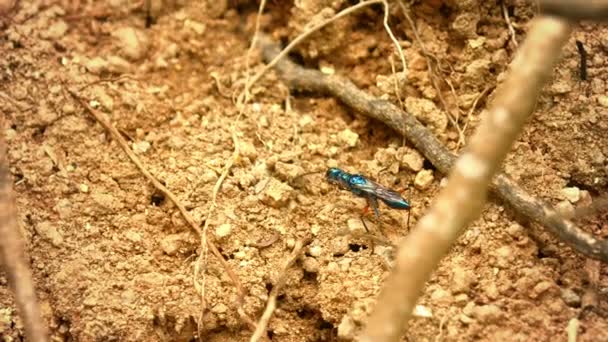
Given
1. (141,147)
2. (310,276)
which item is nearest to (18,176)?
(141,147)

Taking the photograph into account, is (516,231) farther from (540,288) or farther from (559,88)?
(559,88)

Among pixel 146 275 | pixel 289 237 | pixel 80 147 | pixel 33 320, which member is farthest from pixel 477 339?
pixel 80 147

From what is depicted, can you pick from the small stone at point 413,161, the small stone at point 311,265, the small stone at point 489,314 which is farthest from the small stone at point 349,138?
the small stone at point 489,314

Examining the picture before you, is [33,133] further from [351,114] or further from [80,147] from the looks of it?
[351,114]

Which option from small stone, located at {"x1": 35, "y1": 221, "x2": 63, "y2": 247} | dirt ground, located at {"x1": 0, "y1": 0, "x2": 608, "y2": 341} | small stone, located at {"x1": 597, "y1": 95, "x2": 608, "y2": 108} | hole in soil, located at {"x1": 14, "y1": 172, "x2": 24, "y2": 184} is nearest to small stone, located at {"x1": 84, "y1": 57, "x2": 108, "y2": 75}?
dirt ground, located at {"x1": 0, "y1": 0, "x2": 608, "y2": 341}

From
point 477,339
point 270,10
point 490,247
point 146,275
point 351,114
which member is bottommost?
point 146,275

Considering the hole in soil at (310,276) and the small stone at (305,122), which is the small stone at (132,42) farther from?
the hole in soil at (310,276)

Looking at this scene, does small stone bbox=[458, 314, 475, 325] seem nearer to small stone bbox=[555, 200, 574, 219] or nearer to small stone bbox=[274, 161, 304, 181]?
small stone bbox=[555, 200, 574, 219]
